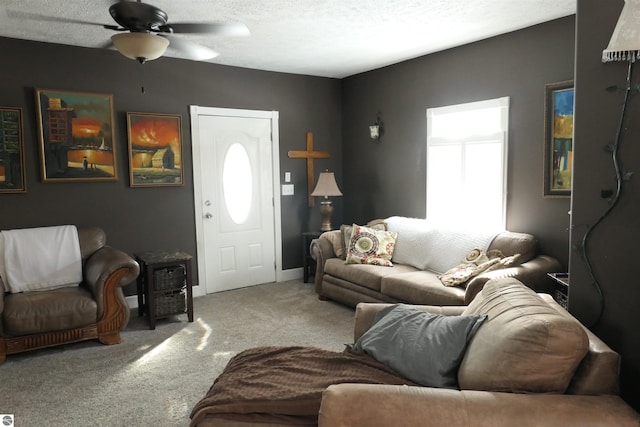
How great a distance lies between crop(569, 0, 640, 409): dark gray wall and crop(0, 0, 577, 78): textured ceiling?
5.00 feet

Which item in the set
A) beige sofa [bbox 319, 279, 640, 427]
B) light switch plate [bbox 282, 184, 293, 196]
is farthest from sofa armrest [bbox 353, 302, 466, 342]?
light switch plate [bbox 282, 184, 293, 196]

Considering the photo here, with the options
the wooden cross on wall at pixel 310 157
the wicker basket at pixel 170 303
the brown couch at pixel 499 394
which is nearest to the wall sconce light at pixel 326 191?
the wooden cross on wall at pixel 310 157

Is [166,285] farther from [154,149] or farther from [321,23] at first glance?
[321,23]

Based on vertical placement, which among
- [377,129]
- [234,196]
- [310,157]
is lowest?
[234,196]

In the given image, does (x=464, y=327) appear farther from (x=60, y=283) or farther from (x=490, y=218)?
(x=60, y=283)

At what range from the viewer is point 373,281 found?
4242 millimetres

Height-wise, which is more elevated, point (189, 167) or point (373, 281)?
point (189, 167)

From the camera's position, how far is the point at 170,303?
4180 millimetres

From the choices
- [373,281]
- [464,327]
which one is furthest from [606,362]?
[373,281]

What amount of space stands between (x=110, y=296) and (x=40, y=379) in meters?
0.76

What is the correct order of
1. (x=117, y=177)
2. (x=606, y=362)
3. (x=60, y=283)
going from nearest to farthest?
(x=606, y=362) → (x=60, y=283) → (x=117, y=177)

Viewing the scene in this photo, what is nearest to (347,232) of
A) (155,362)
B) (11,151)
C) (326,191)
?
(326,191)

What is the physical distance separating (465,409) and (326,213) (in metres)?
4.06

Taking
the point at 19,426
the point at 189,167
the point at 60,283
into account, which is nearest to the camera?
the point at 19,426
